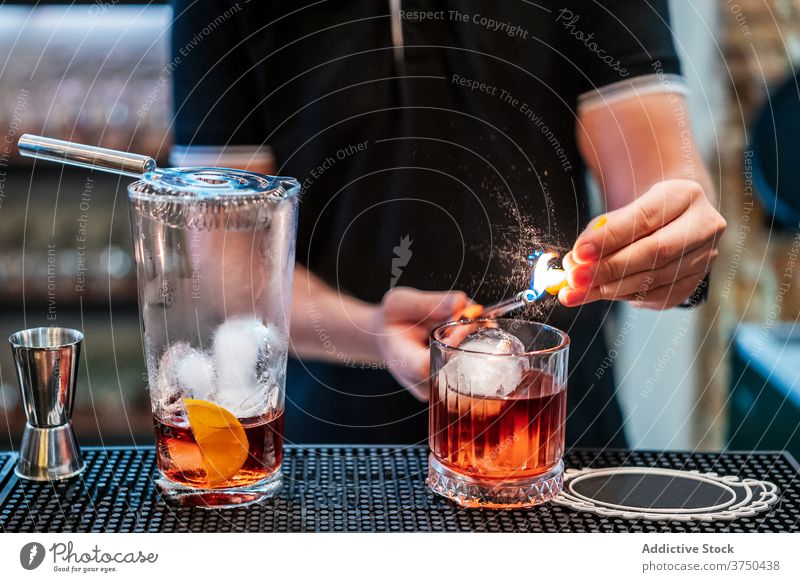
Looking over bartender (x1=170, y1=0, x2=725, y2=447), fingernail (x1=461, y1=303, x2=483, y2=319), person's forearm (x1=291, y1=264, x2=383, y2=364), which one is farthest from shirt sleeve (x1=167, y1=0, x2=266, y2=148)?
fingernail (x1=461, y1=303, x2=483, y2=319)

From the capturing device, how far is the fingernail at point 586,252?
28.1 inches

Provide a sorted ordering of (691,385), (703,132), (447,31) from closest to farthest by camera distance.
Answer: (447,31), (703,132), (691,385)

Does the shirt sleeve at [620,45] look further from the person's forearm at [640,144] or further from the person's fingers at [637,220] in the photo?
the person's fingers at [637,220]

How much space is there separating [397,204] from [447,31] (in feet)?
0.56

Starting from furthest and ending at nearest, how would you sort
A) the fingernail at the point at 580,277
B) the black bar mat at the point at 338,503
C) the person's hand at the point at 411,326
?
1. the person's hand at the point at 411,326
2. the fingernail at the point at 580,277
3. the black bar mat at the point at 338,503

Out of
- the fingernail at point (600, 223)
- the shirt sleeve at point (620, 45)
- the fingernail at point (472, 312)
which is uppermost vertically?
the shirt sleeve at point (620, 45)

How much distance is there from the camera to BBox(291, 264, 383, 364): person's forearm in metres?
0.94

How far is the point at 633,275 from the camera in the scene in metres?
0.78

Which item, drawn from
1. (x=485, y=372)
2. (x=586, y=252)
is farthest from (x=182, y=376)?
(x=586, y=252)

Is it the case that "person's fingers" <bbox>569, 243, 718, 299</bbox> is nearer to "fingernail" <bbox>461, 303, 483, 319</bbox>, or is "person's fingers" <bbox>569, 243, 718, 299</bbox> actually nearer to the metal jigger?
"fingernail" <bbox>461, 303, 483, 319</bbox>

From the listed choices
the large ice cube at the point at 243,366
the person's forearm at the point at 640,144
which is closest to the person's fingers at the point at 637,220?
the person's forearm at the point at 640,144
